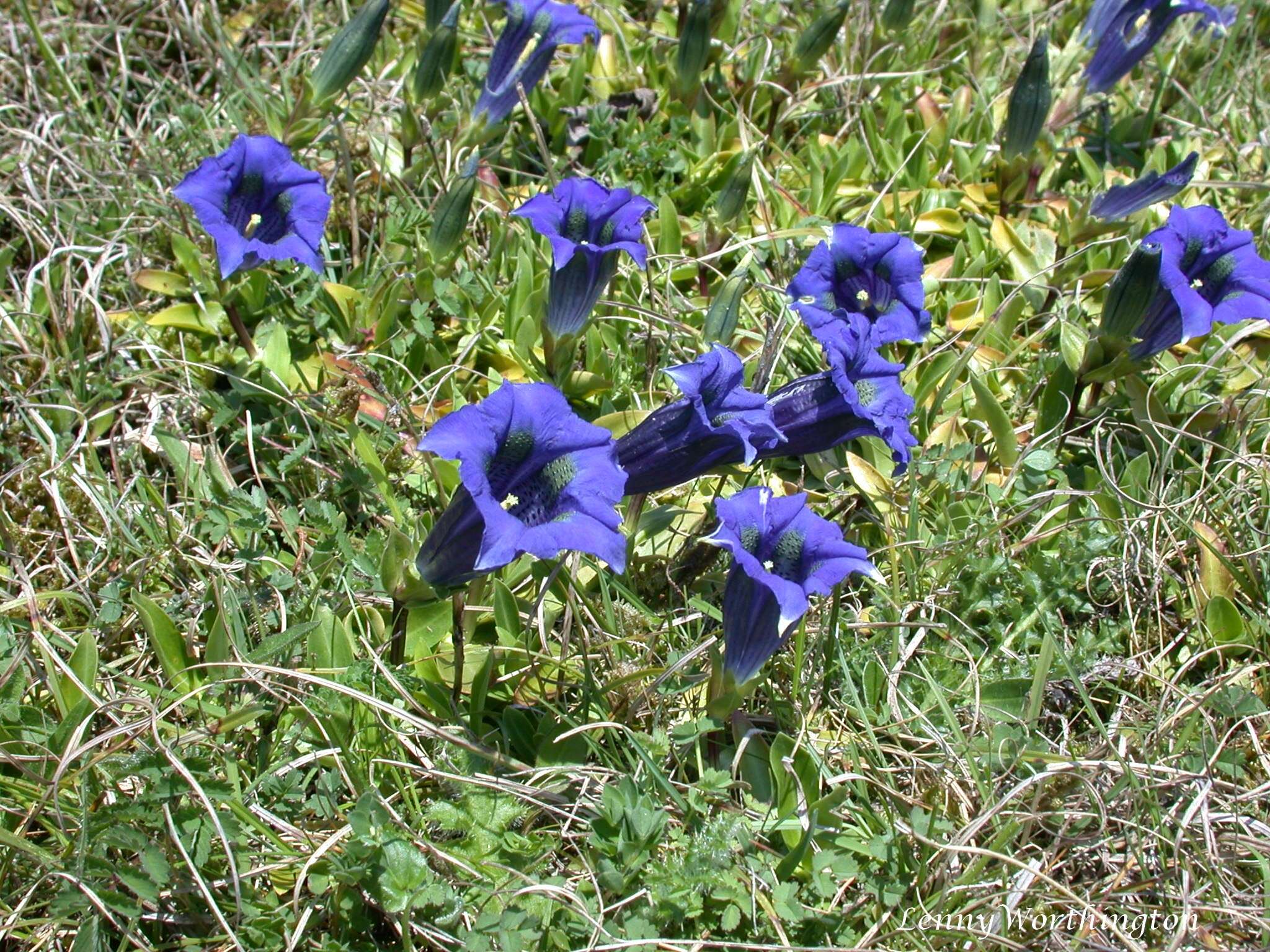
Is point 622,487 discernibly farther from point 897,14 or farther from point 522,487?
point 897,14

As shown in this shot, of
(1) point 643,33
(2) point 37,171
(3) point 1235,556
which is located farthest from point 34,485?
(3) point 1235,556

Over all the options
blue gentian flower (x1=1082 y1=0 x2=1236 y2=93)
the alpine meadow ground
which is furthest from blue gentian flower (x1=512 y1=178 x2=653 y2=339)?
blue gentian flower (x1=1082 y1=0 x2=1236 y2=93)

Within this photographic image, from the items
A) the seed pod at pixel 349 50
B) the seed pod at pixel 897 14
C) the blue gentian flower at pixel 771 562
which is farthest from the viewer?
the seed pod at pixel 897 14

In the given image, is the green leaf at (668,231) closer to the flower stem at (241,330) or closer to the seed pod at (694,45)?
the seed pod at (694,45)

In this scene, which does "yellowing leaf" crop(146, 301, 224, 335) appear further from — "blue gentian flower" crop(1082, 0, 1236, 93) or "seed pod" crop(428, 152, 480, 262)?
"blue gentian flower" crop(1082, 0, 1236, 93)

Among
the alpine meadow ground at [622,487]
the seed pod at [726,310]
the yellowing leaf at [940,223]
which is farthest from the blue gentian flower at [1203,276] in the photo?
the seed pod at [726,310]

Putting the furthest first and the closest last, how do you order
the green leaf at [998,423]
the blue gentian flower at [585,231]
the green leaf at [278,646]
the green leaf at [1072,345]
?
the green leaf at [1072,345] < the green leaf at [998,423] < the blue gentian flower at [585,231] < the green leaf at [278,646]

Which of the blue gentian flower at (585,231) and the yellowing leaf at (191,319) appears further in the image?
the yellowing leaf at (191,319)
